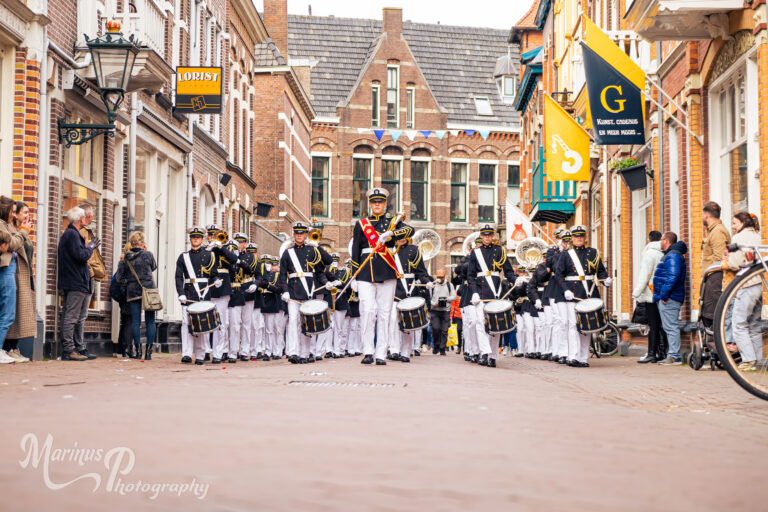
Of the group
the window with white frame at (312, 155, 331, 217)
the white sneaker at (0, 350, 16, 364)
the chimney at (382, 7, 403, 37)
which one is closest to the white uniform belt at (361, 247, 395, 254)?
the white sneaker at (0, 350, 16, 364)

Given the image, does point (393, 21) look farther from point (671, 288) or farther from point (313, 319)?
point (313, 319)

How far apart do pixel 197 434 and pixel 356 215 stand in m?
54.4

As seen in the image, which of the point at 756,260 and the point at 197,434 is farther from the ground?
the point at 756,260

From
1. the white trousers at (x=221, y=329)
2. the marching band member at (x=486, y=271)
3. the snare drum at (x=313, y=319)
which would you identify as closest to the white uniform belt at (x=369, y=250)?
the snare drum at (x=313, y=319)

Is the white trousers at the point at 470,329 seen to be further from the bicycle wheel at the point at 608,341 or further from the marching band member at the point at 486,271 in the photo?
the bicycle wheel at the point at 608,341

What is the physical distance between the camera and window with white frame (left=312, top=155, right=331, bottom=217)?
60.1 metres

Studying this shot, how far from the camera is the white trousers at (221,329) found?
55.9 ft

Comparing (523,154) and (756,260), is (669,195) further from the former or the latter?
(523,154)

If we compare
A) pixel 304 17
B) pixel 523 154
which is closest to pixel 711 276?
pixel 523 154

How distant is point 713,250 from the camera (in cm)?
1421

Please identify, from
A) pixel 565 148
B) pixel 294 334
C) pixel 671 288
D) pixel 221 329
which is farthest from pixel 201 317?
pixel 565 148

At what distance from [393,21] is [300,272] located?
46.6m

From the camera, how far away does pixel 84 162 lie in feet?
62.0

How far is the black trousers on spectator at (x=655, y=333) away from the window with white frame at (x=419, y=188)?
43.4 meters
